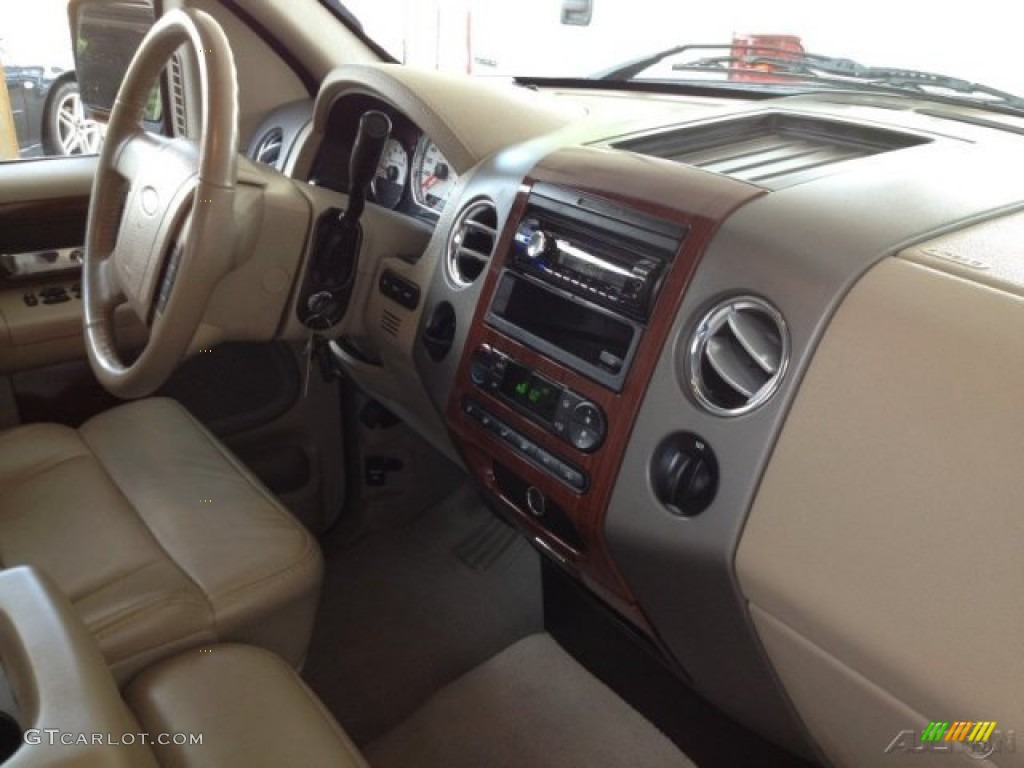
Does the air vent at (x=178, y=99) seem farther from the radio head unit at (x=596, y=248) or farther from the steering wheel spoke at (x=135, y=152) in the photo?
the radio head unit at (x=596, y=248)

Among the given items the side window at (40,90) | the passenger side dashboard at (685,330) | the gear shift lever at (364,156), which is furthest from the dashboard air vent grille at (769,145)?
the side window at (40,90)

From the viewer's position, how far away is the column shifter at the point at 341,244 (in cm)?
134

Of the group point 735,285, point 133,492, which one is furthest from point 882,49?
point 133,492

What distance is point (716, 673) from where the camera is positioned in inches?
41.2

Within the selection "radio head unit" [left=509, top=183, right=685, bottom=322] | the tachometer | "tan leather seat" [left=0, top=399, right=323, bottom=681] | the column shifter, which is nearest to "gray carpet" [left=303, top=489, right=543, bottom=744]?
"tan leather seat" [left=0, top=399, right=323, bottom=681]

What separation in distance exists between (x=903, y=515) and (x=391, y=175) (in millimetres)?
1123

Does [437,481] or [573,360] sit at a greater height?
[573,360]

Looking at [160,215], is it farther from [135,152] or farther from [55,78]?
[55,78]

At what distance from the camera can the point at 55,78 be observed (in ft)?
7.07

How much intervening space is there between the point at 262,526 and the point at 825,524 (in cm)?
82

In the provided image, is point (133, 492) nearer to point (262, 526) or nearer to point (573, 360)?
point (262, 526)

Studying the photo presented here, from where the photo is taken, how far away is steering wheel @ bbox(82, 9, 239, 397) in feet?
3.59

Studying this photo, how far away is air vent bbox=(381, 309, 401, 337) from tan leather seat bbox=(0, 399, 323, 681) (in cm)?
32

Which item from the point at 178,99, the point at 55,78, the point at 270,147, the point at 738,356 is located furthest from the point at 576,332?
the point at 55,78
